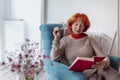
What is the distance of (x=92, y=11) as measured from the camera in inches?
133

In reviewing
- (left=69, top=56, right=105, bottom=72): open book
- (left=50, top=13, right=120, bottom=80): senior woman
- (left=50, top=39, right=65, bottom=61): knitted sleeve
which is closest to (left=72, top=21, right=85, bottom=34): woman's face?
(left=50, top=13, right=120, bottom=80): senior woman

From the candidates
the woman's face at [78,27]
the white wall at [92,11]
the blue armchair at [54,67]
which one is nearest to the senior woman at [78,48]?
the woman's face at [78,27]

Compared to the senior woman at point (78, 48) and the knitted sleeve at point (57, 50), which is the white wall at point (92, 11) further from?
the knitted sleeve at point (57, 50)

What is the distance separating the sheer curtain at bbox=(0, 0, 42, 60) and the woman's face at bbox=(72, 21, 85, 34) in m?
1.54

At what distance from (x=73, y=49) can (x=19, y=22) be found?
188cm

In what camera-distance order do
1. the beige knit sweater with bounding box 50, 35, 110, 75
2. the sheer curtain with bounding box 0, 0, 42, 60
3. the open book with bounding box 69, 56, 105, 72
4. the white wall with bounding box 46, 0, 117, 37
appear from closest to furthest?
the open book with bounding box 69, 56, 105, 72
the beige knit sweater with bounding box 50, 35, 110, 75
the white wall with bounding box 46, 0, 117, 37
the sheer curtain with bounding box 0, 0, 42, 60

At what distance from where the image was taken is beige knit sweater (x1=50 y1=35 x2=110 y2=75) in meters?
2.19

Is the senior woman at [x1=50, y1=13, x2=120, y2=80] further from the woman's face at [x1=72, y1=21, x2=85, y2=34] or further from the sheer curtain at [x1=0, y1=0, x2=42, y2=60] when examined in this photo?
the sheer curtain at [x1=0, y1=0, x2=42, y2=60]

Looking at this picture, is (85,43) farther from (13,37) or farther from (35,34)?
(13,37)

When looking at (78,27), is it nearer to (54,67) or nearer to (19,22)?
(54,67)

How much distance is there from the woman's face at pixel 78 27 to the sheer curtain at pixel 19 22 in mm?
1536

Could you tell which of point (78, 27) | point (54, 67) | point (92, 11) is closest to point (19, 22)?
point (92, 11)

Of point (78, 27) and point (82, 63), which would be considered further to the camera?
point (78, 27)

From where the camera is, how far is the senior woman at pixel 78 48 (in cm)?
209
